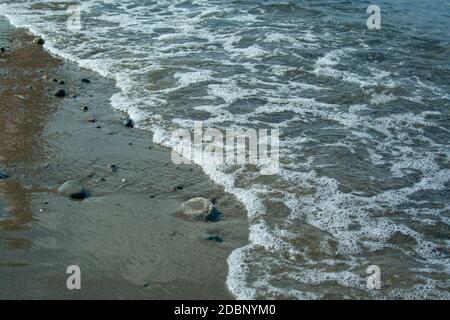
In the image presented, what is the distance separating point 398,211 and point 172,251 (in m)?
2.62

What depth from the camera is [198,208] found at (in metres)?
5.88

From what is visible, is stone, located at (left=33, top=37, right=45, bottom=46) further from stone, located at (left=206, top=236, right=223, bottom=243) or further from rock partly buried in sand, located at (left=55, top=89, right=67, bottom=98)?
stone, located at (left=206, top=236, right=223, bottom=243)

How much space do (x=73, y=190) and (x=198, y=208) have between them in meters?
1.48

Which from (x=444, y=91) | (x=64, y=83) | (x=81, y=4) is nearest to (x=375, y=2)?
(x=444, y=91)

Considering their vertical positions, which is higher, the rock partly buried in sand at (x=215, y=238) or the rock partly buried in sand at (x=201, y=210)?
the rock partly buried in sand at (x=201, y=210)

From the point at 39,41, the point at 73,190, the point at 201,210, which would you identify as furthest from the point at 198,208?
the point at 39,41

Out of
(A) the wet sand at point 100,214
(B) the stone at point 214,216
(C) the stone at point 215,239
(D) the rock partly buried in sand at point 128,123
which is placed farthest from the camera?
(D) the rock partly buried in sand at point 128,123

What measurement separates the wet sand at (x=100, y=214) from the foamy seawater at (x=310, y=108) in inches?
13.3

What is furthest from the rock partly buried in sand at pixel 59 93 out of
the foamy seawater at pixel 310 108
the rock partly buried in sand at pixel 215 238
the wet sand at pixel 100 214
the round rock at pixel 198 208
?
the rock partly buried in sand at pixel 215 238

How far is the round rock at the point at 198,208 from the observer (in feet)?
19.0

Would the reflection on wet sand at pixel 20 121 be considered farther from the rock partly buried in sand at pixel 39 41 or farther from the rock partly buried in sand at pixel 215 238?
the rock partly buried in sand at pixel 215 238

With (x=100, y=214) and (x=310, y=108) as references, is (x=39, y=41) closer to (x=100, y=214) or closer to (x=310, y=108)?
(x=310, y=108)

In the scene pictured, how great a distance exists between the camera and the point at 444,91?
955 centimetres

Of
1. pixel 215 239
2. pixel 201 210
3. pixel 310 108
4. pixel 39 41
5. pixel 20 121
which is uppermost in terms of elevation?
pixel 39 41
